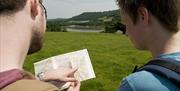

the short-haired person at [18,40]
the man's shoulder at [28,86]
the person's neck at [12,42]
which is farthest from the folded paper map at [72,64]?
the man's shoulder at [28,86]

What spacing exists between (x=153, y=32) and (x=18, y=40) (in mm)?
746

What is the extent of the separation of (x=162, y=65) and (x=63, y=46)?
15.0 meters

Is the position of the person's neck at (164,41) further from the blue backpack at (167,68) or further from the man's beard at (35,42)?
the man's beard at (35,42)

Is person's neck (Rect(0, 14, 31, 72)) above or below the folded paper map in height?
above

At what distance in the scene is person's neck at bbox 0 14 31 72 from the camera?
1.85 meters

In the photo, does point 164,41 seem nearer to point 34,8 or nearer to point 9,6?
point 34,8

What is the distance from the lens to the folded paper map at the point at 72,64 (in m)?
3.16

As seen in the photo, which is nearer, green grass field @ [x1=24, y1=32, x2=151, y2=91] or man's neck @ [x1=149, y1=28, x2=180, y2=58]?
man's neck @ [x1=149, y1=28, x2=180, y2=58]

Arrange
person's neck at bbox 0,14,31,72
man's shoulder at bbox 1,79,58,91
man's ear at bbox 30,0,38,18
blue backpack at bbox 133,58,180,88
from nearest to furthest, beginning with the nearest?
man's shoulder at bbox 1,79,58,91, person's neck at bbox 0,14,31,72, man's ear at bbox 30,0,38,18, blue backpack at bbox 133,58,180,88

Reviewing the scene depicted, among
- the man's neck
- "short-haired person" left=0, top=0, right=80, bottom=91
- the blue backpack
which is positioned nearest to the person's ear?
the man's neck

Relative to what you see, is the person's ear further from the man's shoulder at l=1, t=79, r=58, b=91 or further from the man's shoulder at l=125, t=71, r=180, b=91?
the man's shoulder at l=1, t=79, r=58, b=91

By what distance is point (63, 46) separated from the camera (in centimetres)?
1717

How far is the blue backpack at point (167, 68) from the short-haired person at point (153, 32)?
3 cm

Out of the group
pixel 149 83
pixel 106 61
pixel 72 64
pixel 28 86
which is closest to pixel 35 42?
pixel 28 86
